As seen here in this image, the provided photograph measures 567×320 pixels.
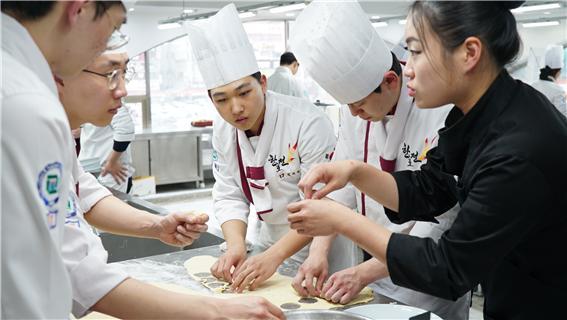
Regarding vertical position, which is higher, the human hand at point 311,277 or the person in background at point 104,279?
the person in background at point 104,279

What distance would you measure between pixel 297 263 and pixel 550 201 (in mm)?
1059

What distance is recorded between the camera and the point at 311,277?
5.58 feet

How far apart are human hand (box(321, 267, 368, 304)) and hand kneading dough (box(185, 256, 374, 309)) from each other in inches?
0.6

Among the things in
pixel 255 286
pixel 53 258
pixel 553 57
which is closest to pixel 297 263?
pixel 255 286

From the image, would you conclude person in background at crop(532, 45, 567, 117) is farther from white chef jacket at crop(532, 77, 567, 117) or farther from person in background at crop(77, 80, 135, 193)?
person in background at crop(77, 80, 135, 193)

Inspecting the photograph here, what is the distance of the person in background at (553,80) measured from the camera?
5672 millimetres

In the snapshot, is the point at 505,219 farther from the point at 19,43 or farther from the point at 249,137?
the point at 249,137

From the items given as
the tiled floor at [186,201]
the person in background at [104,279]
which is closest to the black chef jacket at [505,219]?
the person in background at [104,279]

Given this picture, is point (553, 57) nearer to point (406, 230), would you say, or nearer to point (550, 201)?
point (406, 230)

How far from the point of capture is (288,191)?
7.25 ft

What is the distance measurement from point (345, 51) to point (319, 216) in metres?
0.75

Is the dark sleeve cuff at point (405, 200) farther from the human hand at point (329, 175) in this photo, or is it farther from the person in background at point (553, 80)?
the person in background at point (553, 80)

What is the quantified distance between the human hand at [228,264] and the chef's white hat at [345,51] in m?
0.63

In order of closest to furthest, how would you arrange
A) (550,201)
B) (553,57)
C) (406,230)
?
(550,201) → (406,230) → (553,57)
